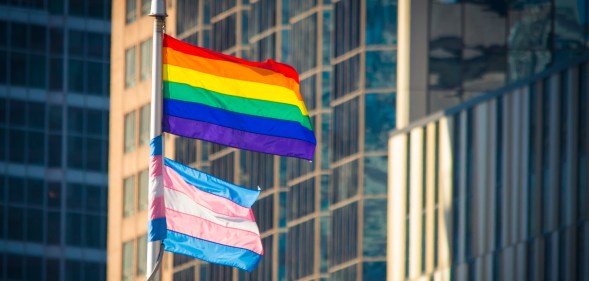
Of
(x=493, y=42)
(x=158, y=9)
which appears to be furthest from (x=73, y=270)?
(x=158, y=9)

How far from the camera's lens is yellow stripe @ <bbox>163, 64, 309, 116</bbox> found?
24984 mm

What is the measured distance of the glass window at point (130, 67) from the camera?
7438cm

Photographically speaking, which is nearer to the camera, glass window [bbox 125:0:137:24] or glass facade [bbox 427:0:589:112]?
glass facade [bbox 427:0:589:112]

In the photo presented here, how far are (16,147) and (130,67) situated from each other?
57.3 ft

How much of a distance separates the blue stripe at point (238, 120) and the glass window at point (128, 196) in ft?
160

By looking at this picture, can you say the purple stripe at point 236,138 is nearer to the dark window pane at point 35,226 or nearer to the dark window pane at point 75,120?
the dark window pane at point 35,226

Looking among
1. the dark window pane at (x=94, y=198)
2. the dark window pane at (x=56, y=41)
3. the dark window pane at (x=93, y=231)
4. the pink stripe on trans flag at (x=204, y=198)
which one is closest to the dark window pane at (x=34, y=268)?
the dark window pane at (x=93, y=231)

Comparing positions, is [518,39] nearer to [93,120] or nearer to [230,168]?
[230,168]

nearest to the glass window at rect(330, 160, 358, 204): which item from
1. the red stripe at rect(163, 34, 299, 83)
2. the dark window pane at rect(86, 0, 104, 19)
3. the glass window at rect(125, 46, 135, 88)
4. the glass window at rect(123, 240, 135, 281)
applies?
the glass window at rect(123, 240, 135, 281)

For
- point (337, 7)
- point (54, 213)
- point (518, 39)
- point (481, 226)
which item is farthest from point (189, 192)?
point (54, 213)

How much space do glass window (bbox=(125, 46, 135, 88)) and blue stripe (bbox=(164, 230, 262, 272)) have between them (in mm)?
50098

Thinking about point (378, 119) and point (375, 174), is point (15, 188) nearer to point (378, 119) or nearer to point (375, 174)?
point (375, 174)

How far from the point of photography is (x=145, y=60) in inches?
2867

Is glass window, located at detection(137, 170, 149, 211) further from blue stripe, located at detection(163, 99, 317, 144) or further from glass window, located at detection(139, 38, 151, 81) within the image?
blue stripe, located at detection(163, 99, 317, 144)
